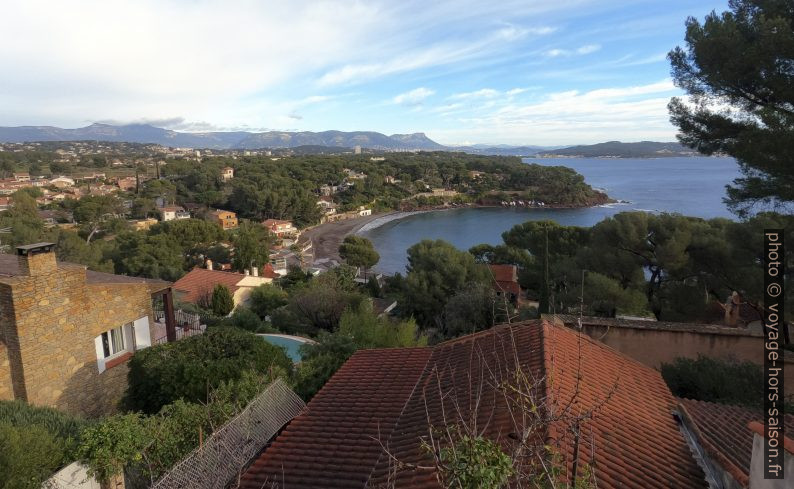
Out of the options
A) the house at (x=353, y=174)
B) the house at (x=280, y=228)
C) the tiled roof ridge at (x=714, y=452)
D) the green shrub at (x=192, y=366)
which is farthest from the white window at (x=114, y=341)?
the house at (x=353, y=174)

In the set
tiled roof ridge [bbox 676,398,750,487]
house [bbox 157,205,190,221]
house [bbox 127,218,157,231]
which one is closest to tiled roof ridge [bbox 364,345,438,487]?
tiled roof ridge [bbox 676,398,750,487]

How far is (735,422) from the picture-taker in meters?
3.95

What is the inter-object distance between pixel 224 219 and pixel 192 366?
39.4 m

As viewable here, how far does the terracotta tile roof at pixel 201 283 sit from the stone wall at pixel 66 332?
35.8 ft

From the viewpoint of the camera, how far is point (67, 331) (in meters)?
5.73

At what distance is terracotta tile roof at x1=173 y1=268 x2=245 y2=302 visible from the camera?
1731cm

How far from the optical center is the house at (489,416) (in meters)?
3.06

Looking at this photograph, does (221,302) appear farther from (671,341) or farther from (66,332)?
(671,341)

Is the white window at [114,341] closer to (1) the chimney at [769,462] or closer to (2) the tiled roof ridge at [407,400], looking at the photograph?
(2) the tiled roof ridge at [407,400]

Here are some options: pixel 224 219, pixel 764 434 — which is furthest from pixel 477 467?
pixel 224 219

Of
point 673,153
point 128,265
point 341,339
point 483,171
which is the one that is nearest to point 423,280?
point 341,339

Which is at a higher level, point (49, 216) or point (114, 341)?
point (114, 341)

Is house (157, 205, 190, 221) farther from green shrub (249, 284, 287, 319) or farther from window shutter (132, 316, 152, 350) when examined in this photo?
window shutter (132, 316, 152, 350)

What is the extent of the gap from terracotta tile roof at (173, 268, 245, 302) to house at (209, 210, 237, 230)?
78.2 ft
